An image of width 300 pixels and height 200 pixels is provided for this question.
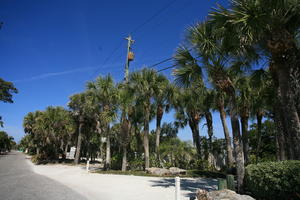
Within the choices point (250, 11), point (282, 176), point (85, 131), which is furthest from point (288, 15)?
point (85, 131)

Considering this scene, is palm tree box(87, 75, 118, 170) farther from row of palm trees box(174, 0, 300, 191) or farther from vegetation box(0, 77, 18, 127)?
vegetation box(0, 77, 18, 127)

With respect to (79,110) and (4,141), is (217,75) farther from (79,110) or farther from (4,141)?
(4,141)

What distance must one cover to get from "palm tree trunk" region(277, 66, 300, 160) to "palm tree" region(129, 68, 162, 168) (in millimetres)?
9693

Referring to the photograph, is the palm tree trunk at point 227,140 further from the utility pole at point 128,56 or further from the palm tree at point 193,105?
the utility pole at point 128,56

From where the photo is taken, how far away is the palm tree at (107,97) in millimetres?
15836

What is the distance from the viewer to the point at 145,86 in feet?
48.7

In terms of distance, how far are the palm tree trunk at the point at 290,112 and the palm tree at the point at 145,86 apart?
969 cm

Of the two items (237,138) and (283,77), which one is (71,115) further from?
(283,77)

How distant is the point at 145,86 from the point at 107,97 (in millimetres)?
3671

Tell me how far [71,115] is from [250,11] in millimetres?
Answer: 24660

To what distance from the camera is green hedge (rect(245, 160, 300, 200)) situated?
16.0ft

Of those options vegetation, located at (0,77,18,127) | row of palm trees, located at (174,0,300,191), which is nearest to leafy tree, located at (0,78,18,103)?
vegetation, located at (0,77,18,127)

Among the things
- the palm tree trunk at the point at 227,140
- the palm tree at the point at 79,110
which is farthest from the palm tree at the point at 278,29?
the palm tree at the point at 79,110

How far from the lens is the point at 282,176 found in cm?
512
